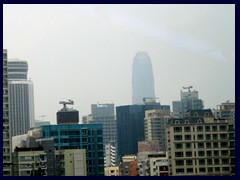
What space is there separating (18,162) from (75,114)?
3.29 m

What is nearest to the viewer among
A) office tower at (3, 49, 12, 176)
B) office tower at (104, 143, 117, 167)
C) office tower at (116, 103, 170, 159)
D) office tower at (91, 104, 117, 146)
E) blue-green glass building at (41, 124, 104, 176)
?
office tower at (3, 49, 12, 176)

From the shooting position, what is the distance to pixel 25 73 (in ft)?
65.0

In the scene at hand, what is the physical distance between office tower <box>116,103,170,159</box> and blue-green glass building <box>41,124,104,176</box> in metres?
0.71

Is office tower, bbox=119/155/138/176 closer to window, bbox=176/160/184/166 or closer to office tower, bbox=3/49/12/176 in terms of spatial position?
window, bbox=176/160/184/166

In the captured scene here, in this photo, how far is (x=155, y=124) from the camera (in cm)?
1502

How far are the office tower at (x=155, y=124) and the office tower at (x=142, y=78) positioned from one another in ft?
5.91

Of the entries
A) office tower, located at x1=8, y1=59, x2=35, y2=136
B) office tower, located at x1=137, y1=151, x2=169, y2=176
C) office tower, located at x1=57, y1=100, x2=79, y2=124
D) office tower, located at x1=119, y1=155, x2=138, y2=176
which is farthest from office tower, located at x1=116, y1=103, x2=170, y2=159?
office tower, located at x1=8, y1=59, x2=35, y2=136

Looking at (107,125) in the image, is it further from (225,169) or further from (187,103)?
(225,169)

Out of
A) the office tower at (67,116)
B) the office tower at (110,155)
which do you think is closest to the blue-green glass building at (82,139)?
the office tower at (67,116)

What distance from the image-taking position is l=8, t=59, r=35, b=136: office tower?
1399 cm

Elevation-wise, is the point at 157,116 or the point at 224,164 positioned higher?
the point at 157,116
